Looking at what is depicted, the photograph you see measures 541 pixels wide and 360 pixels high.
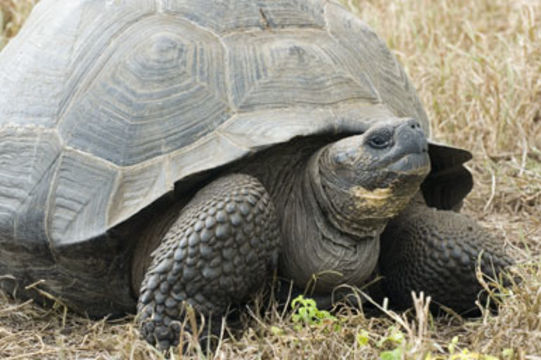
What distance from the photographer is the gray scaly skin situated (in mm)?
2857

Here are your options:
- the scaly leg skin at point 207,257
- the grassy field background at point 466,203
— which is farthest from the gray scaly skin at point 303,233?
the grassy field background at point 466,203

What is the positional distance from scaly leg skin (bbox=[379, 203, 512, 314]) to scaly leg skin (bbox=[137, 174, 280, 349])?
76cm

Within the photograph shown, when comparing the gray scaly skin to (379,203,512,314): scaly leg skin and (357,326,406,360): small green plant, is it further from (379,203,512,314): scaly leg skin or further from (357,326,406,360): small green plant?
(357,326,406,360): small green plant

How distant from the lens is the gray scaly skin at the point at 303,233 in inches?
112

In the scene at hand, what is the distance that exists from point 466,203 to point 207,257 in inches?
95.5

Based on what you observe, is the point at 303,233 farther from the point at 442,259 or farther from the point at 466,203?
the point at 466,203

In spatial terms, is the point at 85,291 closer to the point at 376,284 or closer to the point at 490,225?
the point at 376,284

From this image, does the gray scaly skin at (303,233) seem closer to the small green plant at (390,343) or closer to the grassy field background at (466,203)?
the grassy field background at (466,203)

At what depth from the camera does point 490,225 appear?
4477mm

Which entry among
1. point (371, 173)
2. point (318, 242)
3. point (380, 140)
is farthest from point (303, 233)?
point (380, 140)

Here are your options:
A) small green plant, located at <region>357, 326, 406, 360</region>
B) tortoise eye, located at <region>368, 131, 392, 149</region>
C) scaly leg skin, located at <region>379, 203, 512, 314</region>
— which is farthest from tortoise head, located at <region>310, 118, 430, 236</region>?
small green plant, located at <region>357, 326, 406, 360</region>

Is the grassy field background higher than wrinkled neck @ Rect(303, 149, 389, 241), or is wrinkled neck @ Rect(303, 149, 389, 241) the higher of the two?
wrinkled neck @ Rect(303, 149, 389, 241)

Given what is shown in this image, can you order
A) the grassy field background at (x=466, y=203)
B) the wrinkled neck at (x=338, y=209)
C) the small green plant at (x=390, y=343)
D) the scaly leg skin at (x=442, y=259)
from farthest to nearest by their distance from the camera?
the scaly leg skin at (x=442, y=259) → the wrinkled neck at (x=338, y=209) → the grassy field background at (x=466, y=203) → the small green plant at (x=390, y=343)

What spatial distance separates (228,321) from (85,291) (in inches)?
24.5
